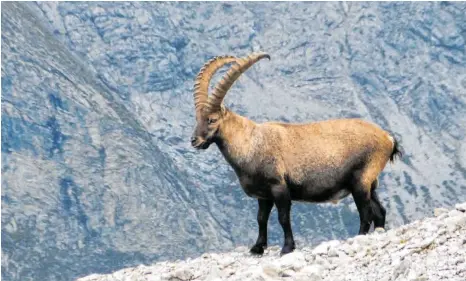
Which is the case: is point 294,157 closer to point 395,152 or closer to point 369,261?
point 395,152

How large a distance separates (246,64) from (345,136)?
11.3 feet

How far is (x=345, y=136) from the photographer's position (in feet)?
90.1

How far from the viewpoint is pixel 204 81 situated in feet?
93.8

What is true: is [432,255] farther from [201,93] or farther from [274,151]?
[201,93]

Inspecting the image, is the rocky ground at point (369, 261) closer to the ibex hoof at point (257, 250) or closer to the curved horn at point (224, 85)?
the ibex hoof at point (257, 250)

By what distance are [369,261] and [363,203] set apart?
608 cm

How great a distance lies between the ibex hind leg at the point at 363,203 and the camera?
88.3ft

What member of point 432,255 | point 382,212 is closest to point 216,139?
point 382,212

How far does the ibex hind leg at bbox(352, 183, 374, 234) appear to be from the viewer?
26.9 metres

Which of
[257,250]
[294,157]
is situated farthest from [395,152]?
[257,250]

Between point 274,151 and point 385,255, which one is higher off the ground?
point 274,151

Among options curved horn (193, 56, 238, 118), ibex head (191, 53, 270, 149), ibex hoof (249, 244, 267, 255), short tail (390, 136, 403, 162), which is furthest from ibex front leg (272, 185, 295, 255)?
short tail (390, 136, 403, 162)

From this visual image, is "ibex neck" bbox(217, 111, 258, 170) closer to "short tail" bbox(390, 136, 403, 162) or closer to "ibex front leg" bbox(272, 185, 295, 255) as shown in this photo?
"ibex front leg" bbox(272, 185, 295, 255)

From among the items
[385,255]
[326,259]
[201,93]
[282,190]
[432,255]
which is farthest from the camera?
[201,93]
